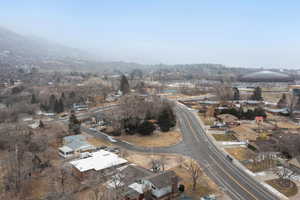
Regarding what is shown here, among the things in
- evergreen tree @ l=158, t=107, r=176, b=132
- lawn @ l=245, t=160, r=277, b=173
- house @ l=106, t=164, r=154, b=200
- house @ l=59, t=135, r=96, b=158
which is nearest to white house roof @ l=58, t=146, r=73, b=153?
house @ l=59, t=135, r=96, b=158

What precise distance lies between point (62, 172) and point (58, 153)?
32.5 feet

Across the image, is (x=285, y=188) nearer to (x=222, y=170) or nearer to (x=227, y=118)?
(x=222, y=170)

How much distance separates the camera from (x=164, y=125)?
39.5m

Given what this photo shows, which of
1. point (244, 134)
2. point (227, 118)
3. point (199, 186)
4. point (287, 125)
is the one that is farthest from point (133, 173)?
point (287, 125)

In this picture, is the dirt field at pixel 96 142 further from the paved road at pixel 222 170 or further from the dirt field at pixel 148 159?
the paved road at pixel 222 170

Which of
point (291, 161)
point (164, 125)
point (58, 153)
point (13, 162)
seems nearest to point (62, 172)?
point (13, 162)

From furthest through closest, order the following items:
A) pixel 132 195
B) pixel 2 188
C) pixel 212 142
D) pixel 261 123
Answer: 1. pixel 261 123
2. pixel 212 142
3. pixel 2 188
4. pixel 132 195

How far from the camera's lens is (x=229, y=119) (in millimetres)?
44781

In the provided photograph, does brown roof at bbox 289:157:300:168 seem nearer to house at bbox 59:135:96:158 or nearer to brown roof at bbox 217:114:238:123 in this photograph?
brown roof at bbox 217:114:238:123

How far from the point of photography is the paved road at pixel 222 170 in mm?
20125

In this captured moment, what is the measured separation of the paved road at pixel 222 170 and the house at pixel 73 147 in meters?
15.5

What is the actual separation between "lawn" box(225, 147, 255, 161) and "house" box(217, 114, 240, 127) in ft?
39.3

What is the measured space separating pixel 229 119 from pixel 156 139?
1806cm

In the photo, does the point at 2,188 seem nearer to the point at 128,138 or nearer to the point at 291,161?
the point at 128,138
